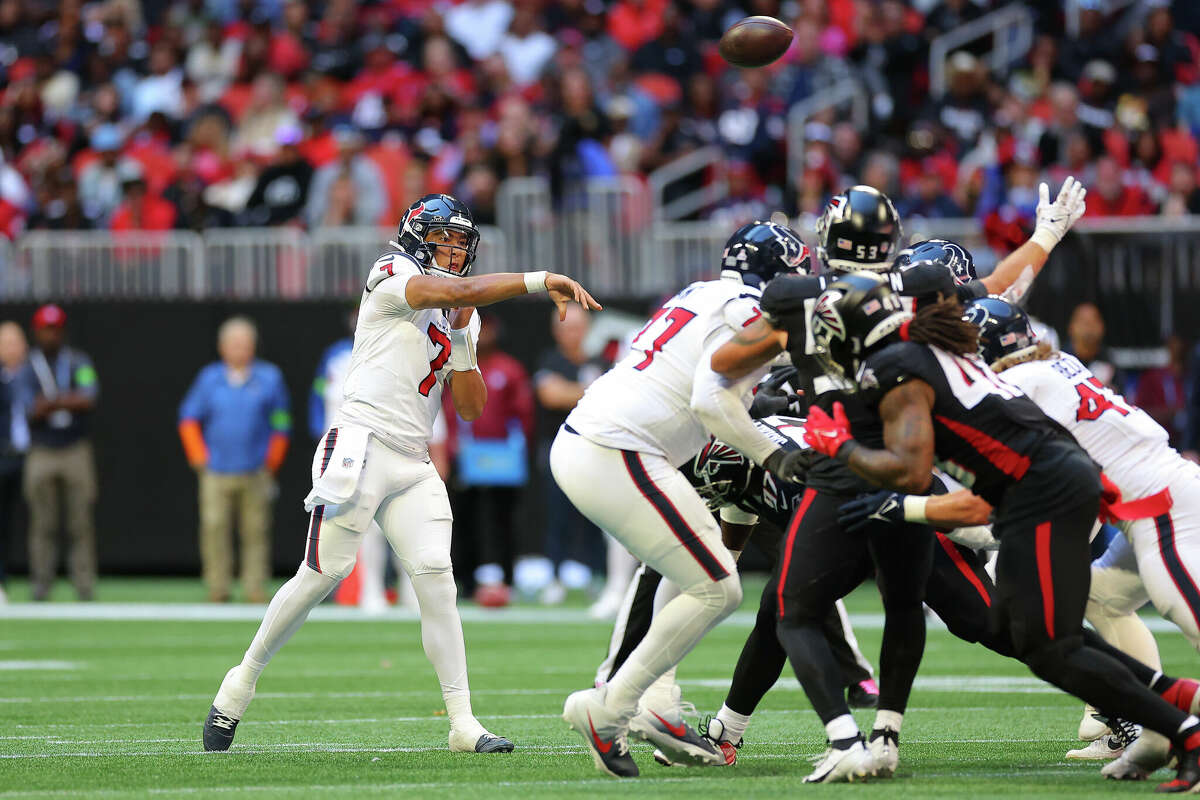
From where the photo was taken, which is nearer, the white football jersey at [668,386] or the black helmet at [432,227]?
the white football jersey at [668,386]

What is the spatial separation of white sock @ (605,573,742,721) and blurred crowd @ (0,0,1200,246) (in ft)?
29.7

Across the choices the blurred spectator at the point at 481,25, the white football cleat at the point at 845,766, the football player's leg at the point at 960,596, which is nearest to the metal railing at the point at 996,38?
the blurred spectator at the point at 481,25

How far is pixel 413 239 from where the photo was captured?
6.95 metres

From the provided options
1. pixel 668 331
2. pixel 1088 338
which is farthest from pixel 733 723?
pixel 1088 338

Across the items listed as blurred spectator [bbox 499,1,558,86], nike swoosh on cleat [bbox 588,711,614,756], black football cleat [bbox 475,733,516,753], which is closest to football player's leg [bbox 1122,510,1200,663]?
nike swoosh on cleat [bbox 588,711,614,756]

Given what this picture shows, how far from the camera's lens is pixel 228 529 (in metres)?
14.8

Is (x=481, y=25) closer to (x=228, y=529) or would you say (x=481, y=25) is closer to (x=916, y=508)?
(x=228, y=529)

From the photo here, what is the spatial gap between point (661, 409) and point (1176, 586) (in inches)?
69.6

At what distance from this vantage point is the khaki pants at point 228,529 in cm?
1461

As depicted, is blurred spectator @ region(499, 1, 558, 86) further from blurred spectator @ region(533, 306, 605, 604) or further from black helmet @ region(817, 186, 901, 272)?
black helmet @ region(817, 186, 901, 272)

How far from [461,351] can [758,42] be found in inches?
86.3

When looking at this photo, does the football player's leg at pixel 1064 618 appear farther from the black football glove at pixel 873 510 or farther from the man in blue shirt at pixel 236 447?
the man in blue shirt at pixel 236 447

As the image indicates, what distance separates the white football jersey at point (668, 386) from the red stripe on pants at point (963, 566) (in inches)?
44.6

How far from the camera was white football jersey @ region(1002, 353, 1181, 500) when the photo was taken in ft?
19.9
